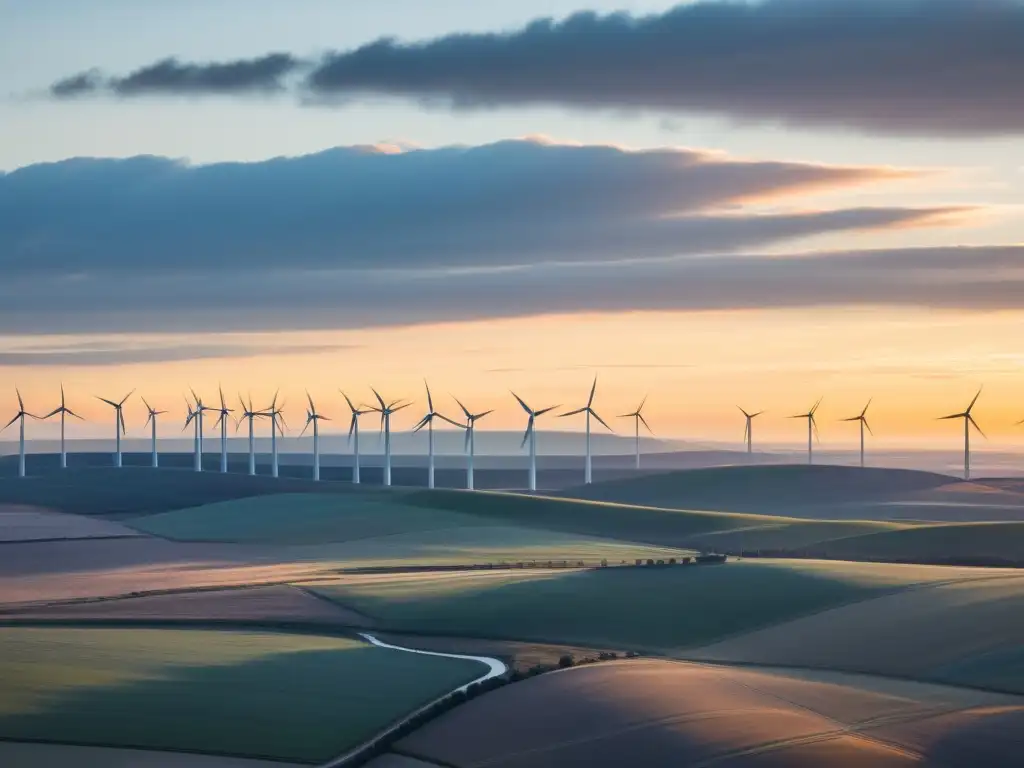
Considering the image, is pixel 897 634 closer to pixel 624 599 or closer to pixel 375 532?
pixel 624 599

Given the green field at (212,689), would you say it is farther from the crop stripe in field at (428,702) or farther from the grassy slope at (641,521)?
the grassy slope at (641,521)

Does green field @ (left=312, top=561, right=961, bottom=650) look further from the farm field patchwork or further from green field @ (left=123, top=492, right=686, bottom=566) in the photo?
green field @ (left=123, top=492, right=686, bottom=566)

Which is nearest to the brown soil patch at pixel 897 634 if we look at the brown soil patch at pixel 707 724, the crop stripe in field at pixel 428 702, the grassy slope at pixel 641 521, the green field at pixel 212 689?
the brown soil patch at pixel 707 724

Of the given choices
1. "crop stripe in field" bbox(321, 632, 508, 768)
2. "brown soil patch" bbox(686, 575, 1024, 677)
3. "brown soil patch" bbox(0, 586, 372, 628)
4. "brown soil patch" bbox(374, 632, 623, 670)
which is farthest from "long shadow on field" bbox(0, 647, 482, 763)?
"brown soil patch" bbox(0, 586, 372, 628)

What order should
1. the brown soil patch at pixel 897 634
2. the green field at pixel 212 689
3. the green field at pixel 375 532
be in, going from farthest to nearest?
the green field at pixel 375 532 → the brown soil patch at pixel 897 634 → the green field at pixel 212 689

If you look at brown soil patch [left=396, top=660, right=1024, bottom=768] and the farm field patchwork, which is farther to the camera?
the farm field patchwork

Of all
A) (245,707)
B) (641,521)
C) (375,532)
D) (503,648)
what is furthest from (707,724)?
(641,521)

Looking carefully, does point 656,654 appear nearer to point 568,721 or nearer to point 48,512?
point 568,721
